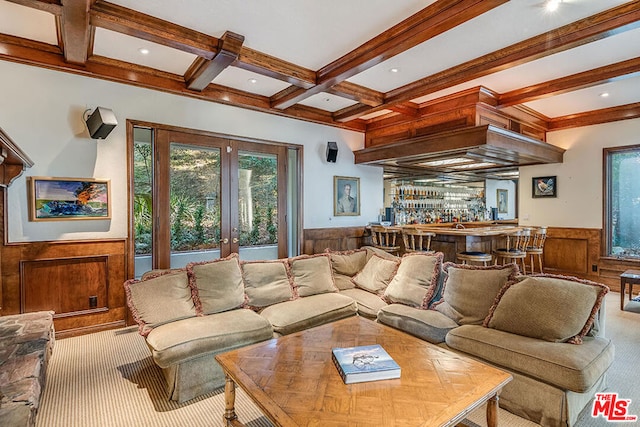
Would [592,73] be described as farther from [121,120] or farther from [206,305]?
[121,120]

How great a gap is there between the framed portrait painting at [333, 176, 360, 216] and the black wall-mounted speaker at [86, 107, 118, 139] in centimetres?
347

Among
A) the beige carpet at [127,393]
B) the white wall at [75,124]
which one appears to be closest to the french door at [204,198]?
the white wall at [75,124]

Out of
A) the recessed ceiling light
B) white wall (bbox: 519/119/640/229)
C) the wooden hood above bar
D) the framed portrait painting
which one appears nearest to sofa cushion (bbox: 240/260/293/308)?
the framed portrait painting

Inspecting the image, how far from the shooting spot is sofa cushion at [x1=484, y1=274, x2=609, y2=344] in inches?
90.4

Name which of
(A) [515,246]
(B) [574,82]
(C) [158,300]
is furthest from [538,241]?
(C) [158,300]

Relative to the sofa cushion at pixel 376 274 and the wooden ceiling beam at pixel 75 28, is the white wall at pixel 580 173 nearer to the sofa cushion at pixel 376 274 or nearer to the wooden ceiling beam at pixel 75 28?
the sofa cushion at pixel 376 274

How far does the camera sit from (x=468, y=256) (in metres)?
4.70

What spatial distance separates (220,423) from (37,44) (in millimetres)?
3973

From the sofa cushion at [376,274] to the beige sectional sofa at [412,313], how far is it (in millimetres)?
13

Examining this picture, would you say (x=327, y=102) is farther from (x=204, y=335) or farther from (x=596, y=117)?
(x=596, y=117)

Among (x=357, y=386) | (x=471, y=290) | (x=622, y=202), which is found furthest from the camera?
(x=622, y=202)

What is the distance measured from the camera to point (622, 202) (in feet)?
18.3

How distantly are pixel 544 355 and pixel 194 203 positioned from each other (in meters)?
4.14

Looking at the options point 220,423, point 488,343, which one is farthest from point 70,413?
point 488,343
